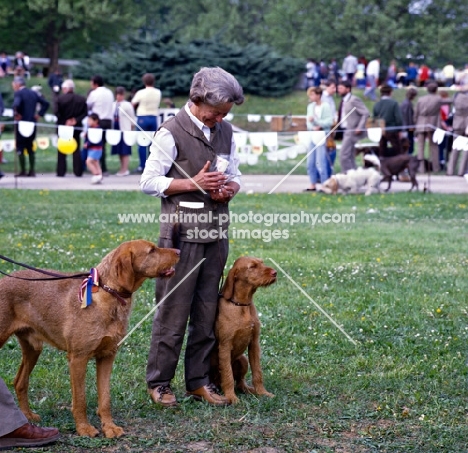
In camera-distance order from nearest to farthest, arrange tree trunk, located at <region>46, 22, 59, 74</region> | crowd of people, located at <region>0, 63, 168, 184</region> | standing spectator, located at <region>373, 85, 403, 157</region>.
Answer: standing spectator, located at <region>373, 85, 403, 157</region>, crowd of people, located at <region>0, 63, 168, 184</region>, tree trunk, located at <region>46, 22, 59, 74</region>

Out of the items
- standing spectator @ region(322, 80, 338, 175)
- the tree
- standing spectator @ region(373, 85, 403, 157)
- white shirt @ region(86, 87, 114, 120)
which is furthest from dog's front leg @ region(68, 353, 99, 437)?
the tree

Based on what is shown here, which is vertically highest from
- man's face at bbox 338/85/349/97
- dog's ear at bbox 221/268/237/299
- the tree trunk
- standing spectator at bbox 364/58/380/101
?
the tree trunk

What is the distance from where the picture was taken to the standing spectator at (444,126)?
70.0 ft

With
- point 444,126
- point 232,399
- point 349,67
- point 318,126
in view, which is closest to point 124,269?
point 232,399

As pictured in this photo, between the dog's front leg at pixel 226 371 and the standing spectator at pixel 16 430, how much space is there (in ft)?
4.08

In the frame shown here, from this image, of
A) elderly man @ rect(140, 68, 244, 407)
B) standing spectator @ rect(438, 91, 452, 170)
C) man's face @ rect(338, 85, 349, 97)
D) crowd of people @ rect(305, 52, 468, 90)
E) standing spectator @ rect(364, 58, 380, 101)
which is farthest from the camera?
crowd of people @ rect(305, 52, 468, 90)

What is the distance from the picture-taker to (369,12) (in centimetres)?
5044

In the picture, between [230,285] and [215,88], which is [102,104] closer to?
[230,285]

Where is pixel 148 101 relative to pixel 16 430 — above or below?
above

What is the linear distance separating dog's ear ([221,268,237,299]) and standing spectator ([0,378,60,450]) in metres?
1.48

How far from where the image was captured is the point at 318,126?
1764 centimetres

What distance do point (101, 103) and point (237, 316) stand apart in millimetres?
14611

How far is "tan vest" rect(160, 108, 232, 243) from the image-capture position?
5.53 meters

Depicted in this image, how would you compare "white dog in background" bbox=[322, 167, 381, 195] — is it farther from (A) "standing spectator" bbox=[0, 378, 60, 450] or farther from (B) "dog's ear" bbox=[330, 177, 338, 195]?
(A) "standing spectator" bbox=[0, 378, 60, 450]
